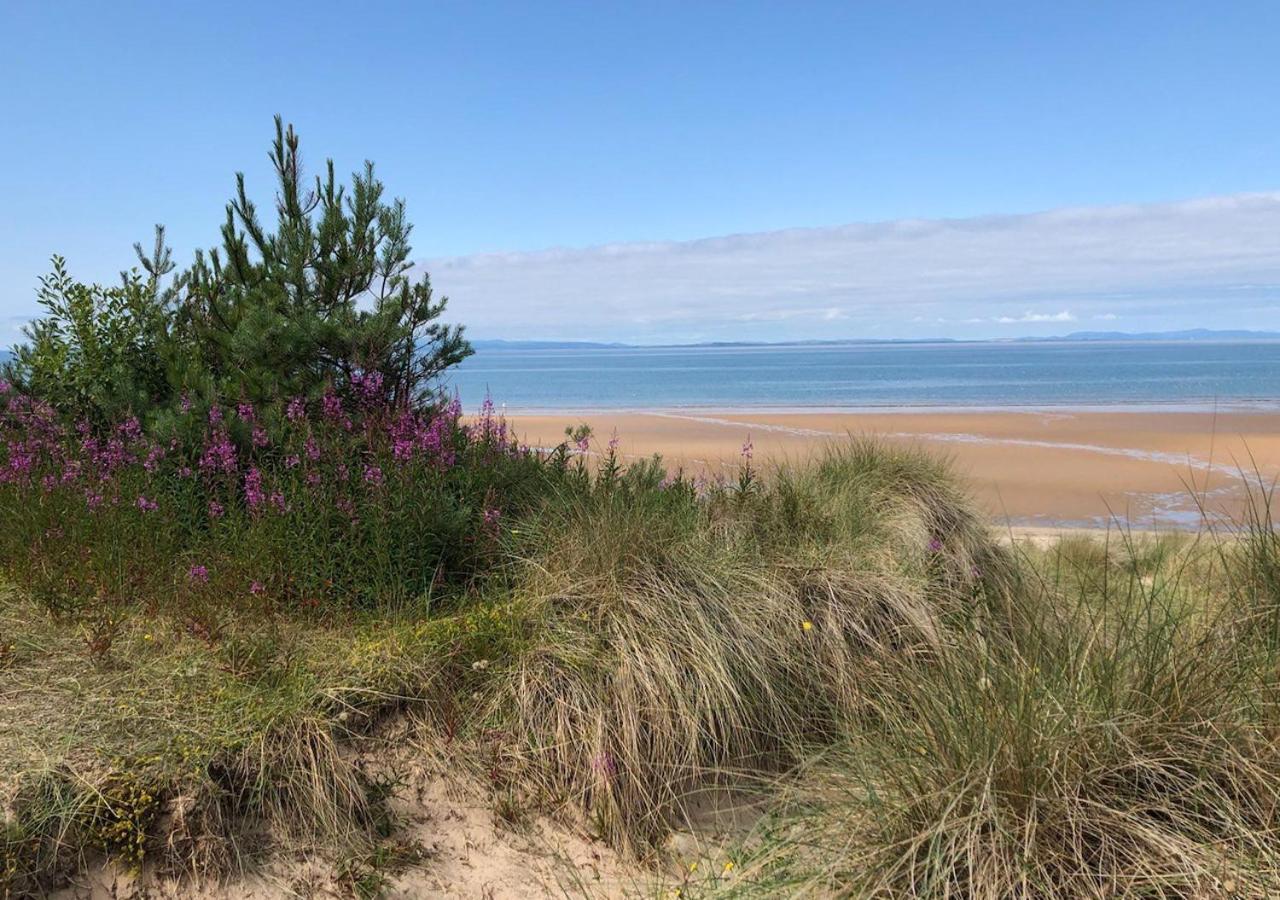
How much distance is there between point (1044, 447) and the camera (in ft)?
73.0

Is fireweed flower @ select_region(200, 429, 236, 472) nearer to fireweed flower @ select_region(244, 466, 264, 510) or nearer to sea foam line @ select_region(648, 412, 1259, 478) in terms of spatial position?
fireweed flower @ select_region(244, 466, 264, 510)

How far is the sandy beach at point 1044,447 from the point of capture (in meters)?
14.5

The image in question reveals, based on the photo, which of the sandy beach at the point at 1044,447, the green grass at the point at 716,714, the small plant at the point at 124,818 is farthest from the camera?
the sandy beach at the point at 1044,447

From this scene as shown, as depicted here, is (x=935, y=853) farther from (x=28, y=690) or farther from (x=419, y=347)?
(x=419, y=347)

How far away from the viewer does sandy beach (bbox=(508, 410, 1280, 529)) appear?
14.5 meters

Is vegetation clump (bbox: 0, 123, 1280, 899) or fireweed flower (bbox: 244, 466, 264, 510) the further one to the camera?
fireweed flower (bbox: 244, 466, 264, 510)

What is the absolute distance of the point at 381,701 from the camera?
13.8ft

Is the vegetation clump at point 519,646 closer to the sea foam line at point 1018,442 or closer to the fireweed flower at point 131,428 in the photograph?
the fireweed flower at point 131,428

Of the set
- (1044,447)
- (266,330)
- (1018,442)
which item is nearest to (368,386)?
(266,330)

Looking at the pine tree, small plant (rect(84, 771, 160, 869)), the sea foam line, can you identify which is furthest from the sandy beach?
small plant (rect(84, 771, 160, 869))

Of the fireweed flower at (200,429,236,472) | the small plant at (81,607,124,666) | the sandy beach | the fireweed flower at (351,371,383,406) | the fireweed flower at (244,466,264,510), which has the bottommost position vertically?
the sandy beach

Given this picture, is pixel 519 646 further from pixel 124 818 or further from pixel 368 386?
pixel 368 386

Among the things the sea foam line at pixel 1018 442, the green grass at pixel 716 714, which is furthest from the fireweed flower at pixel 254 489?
the sea foam line at pixel 1018 442

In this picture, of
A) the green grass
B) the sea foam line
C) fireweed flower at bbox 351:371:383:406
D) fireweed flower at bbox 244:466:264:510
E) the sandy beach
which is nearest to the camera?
the green grass
